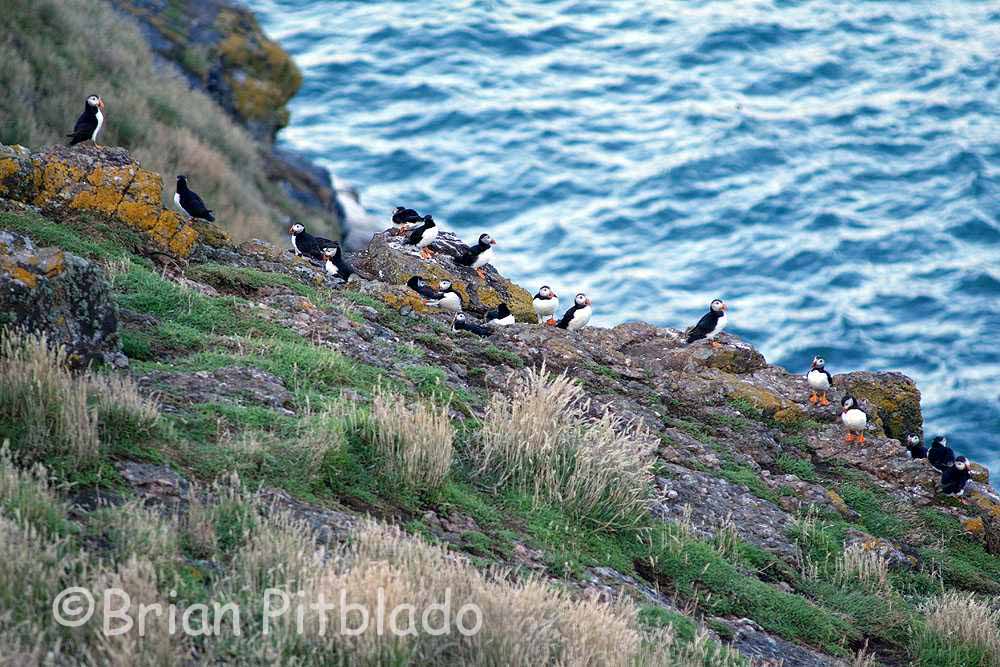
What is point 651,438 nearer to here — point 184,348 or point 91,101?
point 184,348

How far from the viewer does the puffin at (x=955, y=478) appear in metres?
12.9

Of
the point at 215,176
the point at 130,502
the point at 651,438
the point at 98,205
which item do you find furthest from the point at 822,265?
the point at 130,502

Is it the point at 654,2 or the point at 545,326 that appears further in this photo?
the point at 654,2

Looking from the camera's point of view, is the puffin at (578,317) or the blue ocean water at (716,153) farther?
the blue ocean water at (716,153)

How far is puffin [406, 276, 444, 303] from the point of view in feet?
49.4

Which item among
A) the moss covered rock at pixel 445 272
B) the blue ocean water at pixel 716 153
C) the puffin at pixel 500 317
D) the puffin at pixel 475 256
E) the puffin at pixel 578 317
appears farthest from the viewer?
the blue ocean water at pixel 716 153

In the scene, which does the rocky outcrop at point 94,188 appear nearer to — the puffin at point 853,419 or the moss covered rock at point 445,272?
the moss covered rock at point 445,272

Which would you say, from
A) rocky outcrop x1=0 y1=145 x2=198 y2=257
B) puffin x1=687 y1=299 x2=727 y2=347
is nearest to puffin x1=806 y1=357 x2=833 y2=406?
puffin x1=687 y1=299 x2=727 y2=347

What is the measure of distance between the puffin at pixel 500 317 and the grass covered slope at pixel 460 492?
A: 19.0 inches

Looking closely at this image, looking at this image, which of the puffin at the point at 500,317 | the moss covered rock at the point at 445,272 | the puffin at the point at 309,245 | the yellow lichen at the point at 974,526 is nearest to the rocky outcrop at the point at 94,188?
the puffin at the point at 309,245

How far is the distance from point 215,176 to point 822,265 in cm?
1694

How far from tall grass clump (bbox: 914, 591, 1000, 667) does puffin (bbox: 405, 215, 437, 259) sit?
348 inches

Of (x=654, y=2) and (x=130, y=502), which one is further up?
(x=654, y=2)

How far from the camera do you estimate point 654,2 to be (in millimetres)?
47062
